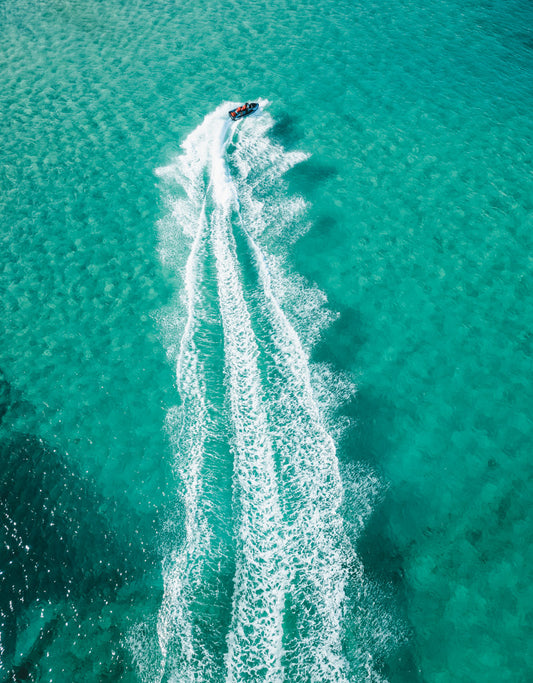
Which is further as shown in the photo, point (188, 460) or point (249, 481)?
point (188, 460)

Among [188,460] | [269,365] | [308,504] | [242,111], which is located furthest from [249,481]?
[242,111]

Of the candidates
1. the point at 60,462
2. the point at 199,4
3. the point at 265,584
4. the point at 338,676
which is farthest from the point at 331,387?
the point at 199,4

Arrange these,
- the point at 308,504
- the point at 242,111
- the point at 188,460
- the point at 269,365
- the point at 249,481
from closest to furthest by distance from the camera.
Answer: the point at 308,504 < the point at 249,481 < the point at 188,460 < the point at 269,365 < the point at 242,111

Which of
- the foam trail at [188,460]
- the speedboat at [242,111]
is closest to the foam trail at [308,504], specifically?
the foam trail at [188,460]

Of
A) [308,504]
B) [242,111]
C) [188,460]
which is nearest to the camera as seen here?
[308,504]

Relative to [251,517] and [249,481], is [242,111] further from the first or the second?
[251,517]

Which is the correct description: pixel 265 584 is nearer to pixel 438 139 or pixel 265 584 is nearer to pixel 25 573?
pixel 25 573

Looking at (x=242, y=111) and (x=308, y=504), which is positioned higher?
(x=242, y=111)

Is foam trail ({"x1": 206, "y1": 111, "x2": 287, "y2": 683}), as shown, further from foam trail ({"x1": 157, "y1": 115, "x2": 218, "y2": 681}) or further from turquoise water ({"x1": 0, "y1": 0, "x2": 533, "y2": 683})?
foam trail ({"x1": 157, "y1": 115, "x2": 218, "y2": 681})

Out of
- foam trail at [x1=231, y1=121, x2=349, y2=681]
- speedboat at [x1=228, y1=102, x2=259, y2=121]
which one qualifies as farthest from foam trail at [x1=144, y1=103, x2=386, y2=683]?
speedboat at [x1=228, y1=102, x2=259, y2=121]
